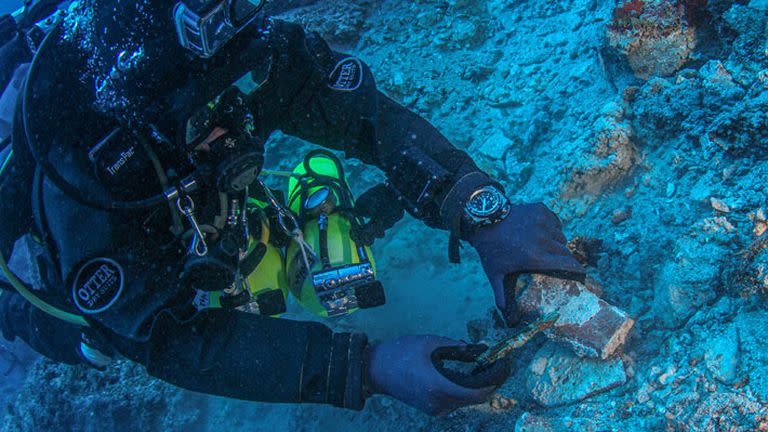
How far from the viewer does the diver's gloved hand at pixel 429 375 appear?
190cm

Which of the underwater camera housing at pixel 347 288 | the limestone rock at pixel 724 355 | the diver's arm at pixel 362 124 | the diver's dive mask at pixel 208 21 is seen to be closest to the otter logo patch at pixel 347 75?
the diver's arm at pixel 362 124

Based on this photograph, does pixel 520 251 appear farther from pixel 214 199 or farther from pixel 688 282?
pixel 214 199

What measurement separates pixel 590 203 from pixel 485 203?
85cm

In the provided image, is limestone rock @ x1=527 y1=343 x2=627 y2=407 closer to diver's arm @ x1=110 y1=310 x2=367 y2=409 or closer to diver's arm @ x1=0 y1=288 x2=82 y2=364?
diver's arm @ x1=110 y1=310 x2=367 y2=409

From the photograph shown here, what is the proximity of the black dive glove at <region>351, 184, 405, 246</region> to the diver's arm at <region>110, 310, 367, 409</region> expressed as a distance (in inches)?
33.3

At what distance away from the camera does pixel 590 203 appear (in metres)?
2.65

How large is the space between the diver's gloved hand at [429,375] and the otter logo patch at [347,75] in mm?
1356

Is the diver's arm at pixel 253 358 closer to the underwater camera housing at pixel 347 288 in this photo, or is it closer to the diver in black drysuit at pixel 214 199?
the diver in black drysuit at pixel 214 199

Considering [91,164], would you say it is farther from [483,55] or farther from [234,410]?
[483,55]

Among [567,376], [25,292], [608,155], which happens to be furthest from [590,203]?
[25,292]

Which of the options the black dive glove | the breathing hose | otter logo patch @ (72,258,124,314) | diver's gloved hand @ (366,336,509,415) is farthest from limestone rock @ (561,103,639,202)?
the breathing hose

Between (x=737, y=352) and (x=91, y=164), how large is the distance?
230cm

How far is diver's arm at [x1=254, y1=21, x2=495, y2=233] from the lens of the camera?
2.30m

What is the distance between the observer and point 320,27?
4.63 metres
